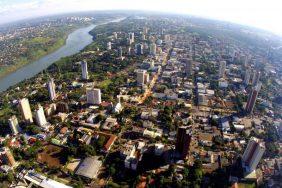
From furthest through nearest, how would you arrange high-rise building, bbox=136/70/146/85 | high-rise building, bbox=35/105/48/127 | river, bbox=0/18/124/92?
1. river, bbox=0/18/124/92
2. high-rise building, bbox=136/70/146/85
3. high-rise building, bbox=35/105/48/127

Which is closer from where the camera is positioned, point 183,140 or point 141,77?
point 183,140

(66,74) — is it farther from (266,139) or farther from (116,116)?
(266,139)

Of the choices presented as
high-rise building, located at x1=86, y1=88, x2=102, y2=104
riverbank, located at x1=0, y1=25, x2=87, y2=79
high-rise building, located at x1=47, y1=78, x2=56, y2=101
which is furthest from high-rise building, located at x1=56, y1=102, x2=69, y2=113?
riverbank, located at x1=0, y1=25, x2=87, y2=79

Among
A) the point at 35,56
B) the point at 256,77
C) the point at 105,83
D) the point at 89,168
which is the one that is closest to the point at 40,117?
the point at 89,168

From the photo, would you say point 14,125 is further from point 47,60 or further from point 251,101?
point 47,60

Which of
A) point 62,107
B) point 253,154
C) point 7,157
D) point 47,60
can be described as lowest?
point 47,60

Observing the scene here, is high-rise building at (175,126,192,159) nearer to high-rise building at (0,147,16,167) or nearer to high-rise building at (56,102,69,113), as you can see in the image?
high-rise building at (0,147,16,167)
